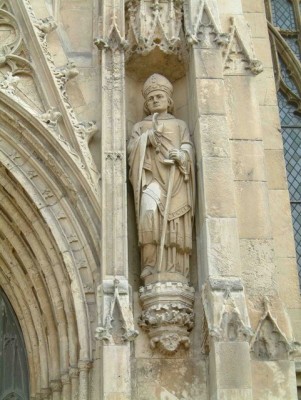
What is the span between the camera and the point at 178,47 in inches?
374

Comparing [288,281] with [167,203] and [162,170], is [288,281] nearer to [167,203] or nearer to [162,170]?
[167,203]

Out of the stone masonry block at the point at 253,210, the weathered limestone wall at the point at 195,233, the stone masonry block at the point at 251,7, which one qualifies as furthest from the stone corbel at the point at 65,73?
the stone masonry block at the point at 251,7

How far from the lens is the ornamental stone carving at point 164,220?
810cm

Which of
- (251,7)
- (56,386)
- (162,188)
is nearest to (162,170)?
(162,188)

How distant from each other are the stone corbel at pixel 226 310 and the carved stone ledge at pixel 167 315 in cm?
27

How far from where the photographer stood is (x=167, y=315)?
8.07m

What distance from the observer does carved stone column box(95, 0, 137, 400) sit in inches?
301

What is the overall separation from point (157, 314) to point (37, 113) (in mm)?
Result: 2812

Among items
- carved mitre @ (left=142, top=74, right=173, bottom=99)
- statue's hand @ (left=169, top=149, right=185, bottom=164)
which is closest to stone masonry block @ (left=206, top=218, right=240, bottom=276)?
statue's hand @ (left=169, top=149, right=185, bottom=164)

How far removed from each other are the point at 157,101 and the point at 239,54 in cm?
133

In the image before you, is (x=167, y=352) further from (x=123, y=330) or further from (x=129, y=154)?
(x=129, y=154)

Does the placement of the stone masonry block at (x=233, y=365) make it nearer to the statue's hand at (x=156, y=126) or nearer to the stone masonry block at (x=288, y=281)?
the stone masonry block at (x=288, y=281)

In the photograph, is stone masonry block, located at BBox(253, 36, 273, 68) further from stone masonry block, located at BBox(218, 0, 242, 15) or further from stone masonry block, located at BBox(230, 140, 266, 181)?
stone masonry block, located at BBox(230, 140, 266, 181)

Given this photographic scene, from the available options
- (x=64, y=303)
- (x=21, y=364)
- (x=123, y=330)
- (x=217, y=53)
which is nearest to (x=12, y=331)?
(x=21, y=364)
